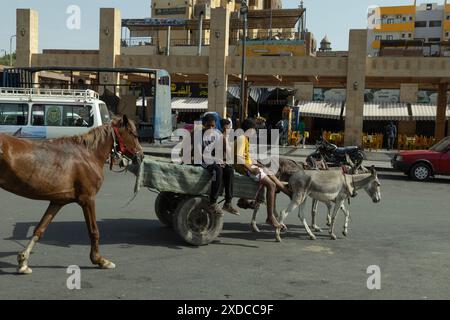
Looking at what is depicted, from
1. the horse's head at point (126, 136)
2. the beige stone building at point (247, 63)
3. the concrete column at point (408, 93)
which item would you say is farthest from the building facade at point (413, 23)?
the horse's head at point (126, 136)

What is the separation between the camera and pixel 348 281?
5.89 metres

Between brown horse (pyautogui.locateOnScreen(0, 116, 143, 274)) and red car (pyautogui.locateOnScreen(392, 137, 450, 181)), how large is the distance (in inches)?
539

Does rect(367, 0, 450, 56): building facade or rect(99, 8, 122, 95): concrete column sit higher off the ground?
rect(367, 0, 450, 56): building facade

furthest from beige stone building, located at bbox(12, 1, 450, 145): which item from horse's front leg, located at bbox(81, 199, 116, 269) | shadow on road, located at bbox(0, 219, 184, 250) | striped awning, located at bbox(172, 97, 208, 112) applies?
horse's front leg, located at bbox(81, 199, 116, 269)

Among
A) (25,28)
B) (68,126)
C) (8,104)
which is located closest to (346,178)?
(68,126)

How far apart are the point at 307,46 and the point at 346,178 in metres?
35.7

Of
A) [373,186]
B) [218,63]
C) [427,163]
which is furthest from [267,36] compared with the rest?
[373,186]

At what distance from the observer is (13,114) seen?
55.4 ft

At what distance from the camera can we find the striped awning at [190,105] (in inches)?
1441

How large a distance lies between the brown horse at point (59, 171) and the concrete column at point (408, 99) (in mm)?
32659

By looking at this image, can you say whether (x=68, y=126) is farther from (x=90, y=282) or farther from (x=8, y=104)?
(x=90, y=282)

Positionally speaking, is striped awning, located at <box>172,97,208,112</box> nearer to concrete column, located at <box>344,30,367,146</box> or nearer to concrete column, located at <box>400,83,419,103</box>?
concrete column, located at <box>344,30,367,146</box>

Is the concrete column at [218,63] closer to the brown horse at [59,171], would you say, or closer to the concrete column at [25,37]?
the concrete column at [25,37]

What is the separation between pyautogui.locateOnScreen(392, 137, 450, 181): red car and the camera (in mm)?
17641
